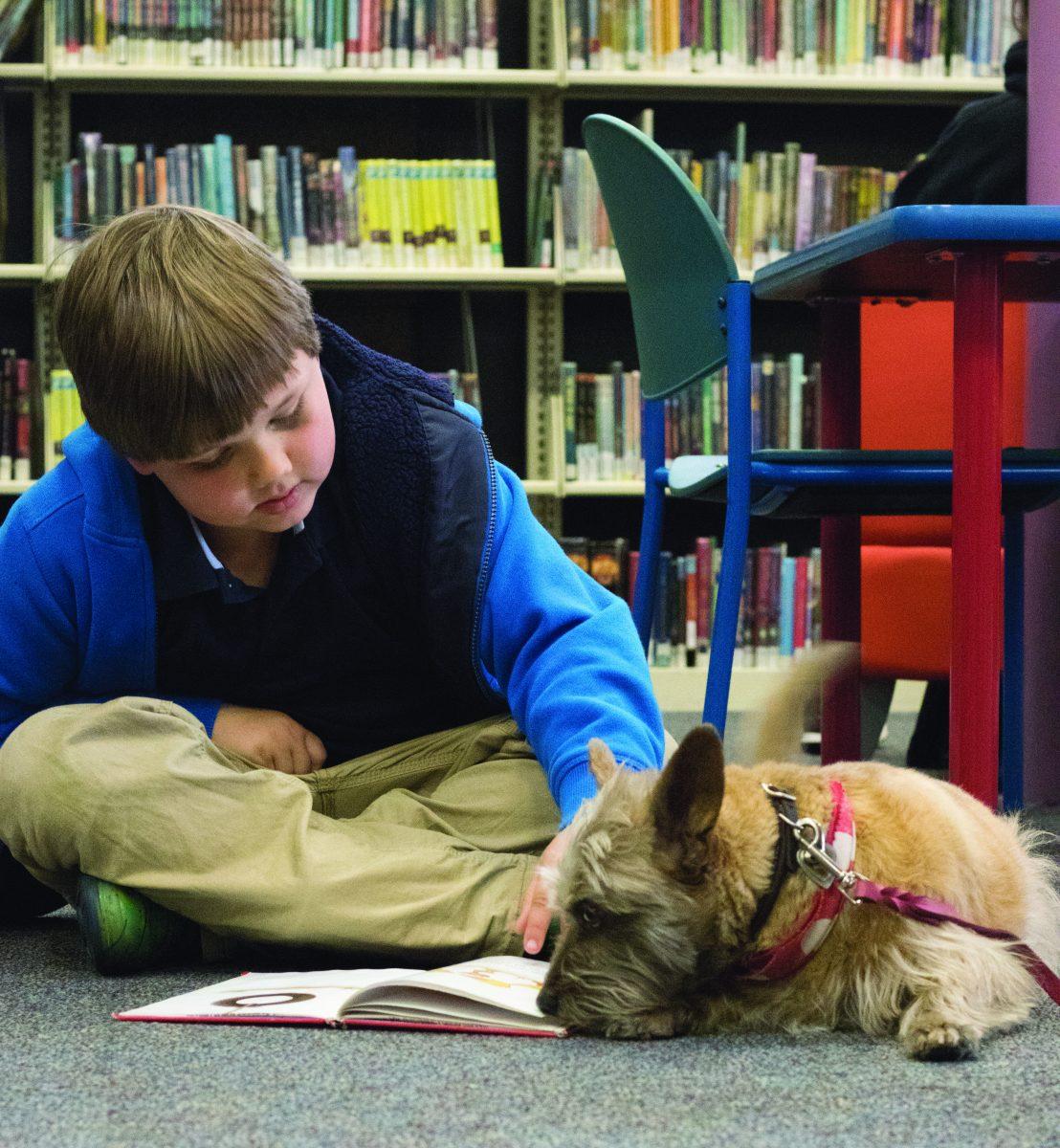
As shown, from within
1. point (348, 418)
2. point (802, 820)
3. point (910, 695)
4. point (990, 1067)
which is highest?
point (348, 418)

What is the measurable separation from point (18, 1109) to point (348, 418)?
0.78 m

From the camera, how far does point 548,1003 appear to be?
1.15 meters

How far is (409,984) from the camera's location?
1183 millimetres

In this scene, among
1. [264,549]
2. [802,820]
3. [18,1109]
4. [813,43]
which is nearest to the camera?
[18,1109]

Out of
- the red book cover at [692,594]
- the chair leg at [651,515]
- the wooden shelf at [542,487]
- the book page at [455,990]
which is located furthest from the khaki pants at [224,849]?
the red book cover at [692,594]

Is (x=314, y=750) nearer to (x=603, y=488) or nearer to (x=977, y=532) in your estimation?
(x=977, y=532)

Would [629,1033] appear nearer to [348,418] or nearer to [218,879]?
[218,879]

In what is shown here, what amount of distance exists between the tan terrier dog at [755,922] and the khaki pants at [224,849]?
234 millimetres

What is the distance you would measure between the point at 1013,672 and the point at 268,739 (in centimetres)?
119

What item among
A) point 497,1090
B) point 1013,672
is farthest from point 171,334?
point 1013,672

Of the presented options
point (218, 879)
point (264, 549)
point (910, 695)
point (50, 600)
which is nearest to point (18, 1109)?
point (218, 879)

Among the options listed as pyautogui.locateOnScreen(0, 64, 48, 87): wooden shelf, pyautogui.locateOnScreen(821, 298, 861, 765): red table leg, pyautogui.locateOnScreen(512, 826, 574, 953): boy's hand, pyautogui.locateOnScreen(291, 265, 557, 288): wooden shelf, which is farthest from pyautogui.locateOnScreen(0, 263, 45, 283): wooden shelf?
pyautogui.locateOnScreen(512, 826, 574, 953): boy's hand

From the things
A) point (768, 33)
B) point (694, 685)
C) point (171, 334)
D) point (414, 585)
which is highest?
point (768, 33)

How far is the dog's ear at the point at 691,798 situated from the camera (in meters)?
1.05
